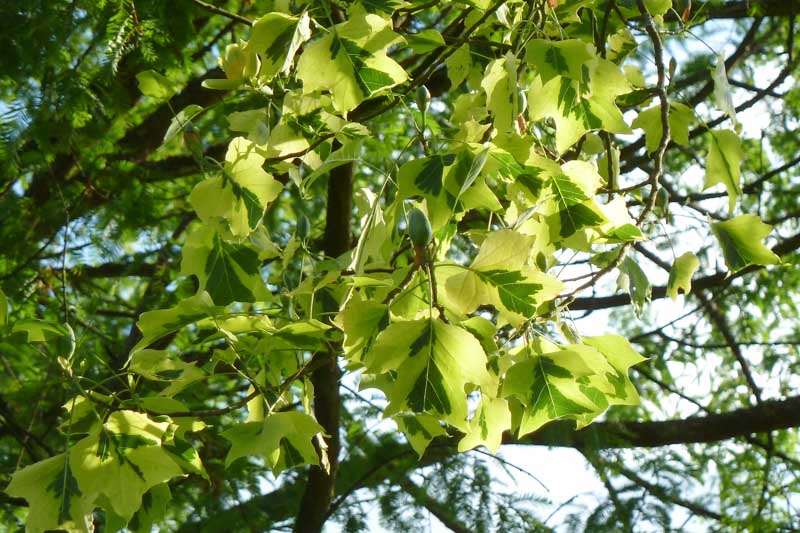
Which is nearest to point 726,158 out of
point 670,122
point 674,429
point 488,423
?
point 670,122

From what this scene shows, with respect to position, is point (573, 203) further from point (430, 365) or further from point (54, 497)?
point (54, 497)

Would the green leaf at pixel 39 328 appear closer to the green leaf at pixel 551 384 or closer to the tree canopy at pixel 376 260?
the tree canopy at pixel 376 260

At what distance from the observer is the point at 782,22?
274 cm

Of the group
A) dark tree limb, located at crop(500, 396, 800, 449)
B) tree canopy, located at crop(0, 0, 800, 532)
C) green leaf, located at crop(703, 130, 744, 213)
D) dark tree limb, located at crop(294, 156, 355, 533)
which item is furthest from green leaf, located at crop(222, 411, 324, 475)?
dark tree limb, located at crop(500, 396, 800, 449)

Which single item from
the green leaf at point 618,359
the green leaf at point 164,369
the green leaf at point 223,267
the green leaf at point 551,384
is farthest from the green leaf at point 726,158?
the green leaf at point 164,369

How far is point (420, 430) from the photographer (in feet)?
3.86

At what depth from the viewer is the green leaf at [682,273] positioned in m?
1.17

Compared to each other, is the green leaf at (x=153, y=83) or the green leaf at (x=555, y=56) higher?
the green leaf at (x=153, y=83)

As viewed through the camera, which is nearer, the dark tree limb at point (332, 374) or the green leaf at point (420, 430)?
the green leaf at point (420, 430)

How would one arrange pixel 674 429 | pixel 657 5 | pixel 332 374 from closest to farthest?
1. pixel 657 5
2. pixel 332 374
3. pixel 674 429

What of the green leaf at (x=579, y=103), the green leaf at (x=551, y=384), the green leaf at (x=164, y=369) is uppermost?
the green leaf at (x=579, y=103)

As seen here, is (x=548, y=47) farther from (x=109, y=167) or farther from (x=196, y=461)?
(x=109, y=167)

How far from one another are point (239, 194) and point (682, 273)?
57 cm

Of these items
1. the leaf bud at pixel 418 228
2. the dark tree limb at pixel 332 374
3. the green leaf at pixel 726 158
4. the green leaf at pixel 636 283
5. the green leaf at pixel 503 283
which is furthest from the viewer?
the dark tree limb at pixel 332 374
